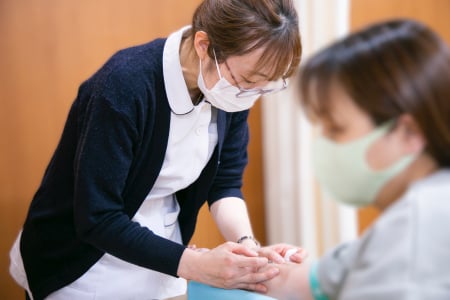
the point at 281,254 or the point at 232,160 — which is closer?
the point at 281,254

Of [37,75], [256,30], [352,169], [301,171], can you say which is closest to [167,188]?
[256,30]

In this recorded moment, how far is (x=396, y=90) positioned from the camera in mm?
774

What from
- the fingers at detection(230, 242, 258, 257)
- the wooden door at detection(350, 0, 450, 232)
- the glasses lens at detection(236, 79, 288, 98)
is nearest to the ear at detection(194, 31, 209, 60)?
the glasses lens at detection(236, 79, 288, 98)

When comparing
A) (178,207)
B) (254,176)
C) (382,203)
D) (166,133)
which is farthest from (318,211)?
(382,203)

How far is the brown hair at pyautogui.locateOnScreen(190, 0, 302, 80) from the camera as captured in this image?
3.97ft

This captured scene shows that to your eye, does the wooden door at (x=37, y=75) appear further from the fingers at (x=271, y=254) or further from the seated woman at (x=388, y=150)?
the seated woman at (x=388, y=150)

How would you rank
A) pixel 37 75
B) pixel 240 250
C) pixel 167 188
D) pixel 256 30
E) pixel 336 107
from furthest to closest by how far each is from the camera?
pixel 37 75
pixel 167 188
pixel 240 250
pixel 256 30
pixel 336 107

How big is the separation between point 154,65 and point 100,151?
26 cm

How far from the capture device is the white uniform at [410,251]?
70 centimetres

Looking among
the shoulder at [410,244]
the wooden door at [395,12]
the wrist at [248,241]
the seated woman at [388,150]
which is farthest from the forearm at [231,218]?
the wooden door at [395,12]

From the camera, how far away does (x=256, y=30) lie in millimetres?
1204

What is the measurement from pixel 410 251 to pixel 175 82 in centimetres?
78

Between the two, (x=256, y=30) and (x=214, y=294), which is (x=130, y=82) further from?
(x=214, y=294)

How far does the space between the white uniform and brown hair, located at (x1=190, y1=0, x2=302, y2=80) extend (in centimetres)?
54
